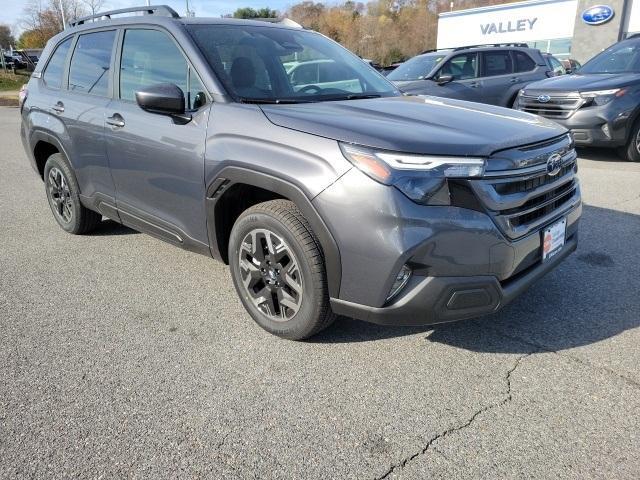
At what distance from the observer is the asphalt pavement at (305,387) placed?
213 cm

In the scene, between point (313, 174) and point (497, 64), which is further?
point (497, 64)

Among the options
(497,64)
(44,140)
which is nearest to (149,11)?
(44,140)

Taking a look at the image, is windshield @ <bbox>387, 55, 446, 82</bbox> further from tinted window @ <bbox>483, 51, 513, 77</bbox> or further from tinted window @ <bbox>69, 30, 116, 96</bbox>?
tinted window @ <bbox>69, 30, 116, 96</bbox>

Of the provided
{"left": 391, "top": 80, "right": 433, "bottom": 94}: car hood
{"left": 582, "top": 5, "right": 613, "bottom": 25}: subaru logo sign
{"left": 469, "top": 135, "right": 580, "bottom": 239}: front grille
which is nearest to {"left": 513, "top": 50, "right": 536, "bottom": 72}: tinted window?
{"left": 391, "top": 80, "right": 433, "bottom": 94}: car hood

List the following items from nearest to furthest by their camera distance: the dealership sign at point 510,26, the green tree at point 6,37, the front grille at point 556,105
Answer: the front grille at point 556,105 < the dealership sign at point 510,26 < the green tree at point 6,37

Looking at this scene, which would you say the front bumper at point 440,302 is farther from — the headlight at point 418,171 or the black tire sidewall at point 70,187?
the black tire sidewall at point 70,187

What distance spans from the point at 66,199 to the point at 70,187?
0.31 metres

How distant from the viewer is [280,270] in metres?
2.86

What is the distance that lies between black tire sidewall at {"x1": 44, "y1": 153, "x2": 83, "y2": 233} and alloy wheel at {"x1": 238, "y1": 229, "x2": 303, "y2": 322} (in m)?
2.27

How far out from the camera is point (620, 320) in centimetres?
313

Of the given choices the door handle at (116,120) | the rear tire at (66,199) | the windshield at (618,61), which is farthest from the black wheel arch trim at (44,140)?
the windshield at (618,61)

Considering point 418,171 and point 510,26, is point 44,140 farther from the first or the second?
point 510,26

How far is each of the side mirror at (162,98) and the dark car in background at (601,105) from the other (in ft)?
20.6

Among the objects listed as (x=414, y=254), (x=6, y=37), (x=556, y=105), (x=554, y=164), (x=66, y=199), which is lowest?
(x=66, y=199)
